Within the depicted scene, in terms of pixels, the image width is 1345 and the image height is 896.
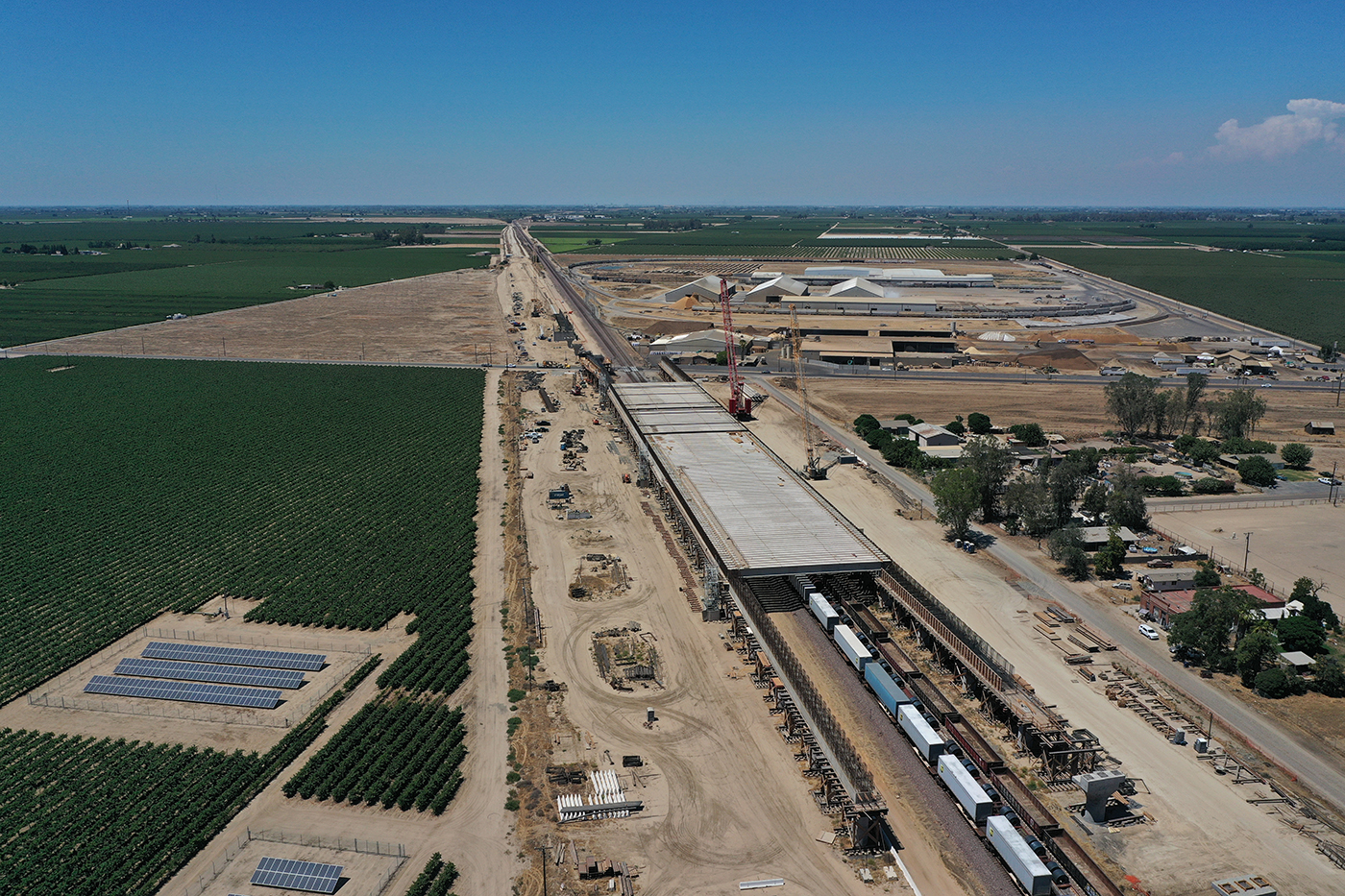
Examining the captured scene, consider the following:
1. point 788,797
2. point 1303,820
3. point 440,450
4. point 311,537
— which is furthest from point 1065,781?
point 440,450

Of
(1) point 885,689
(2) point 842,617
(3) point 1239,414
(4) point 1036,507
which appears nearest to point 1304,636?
(4) point 1036,507

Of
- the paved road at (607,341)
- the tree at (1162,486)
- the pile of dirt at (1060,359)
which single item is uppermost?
the paved road at (607,341)

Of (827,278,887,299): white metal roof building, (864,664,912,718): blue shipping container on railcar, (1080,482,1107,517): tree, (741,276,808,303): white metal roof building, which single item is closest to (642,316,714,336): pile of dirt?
(741,276,808,303): white metal roof building

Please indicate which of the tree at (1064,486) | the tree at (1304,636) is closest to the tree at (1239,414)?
the tree at (1064,486)

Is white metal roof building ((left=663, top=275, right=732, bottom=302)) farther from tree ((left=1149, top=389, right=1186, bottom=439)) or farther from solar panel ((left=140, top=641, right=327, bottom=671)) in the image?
solar panel ((left=140, top=641, right=327, bottom=671))

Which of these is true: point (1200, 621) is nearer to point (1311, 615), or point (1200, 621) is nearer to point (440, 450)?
point (1311, 615)

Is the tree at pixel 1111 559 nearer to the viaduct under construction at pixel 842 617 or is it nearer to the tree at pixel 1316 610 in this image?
the tree at pixel 1316 610
